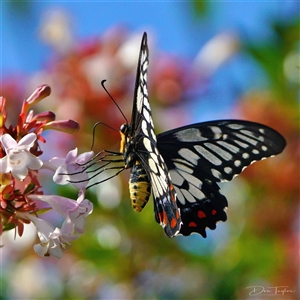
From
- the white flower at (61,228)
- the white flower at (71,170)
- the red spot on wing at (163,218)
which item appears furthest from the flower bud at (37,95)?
the red spot on wing at (163,218)

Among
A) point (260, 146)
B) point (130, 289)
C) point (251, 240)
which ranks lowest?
point (130, 289)

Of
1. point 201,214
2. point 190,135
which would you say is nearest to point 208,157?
point 190,135

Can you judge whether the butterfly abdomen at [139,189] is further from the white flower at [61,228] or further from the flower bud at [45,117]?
the flower bud at [45,117]

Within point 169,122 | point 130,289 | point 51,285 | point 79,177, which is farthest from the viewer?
point 169,122

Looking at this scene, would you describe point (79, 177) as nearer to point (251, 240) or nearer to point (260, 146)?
point (260, 146)

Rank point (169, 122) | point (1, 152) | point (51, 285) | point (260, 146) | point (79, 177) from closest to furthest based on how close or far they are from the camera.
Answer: point (1, 152)
point (79, 177)
point (260, 146)
point (51, 285)
point (169, 122)

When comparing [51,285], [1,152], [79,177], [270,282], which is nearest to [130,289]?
[51,285]
